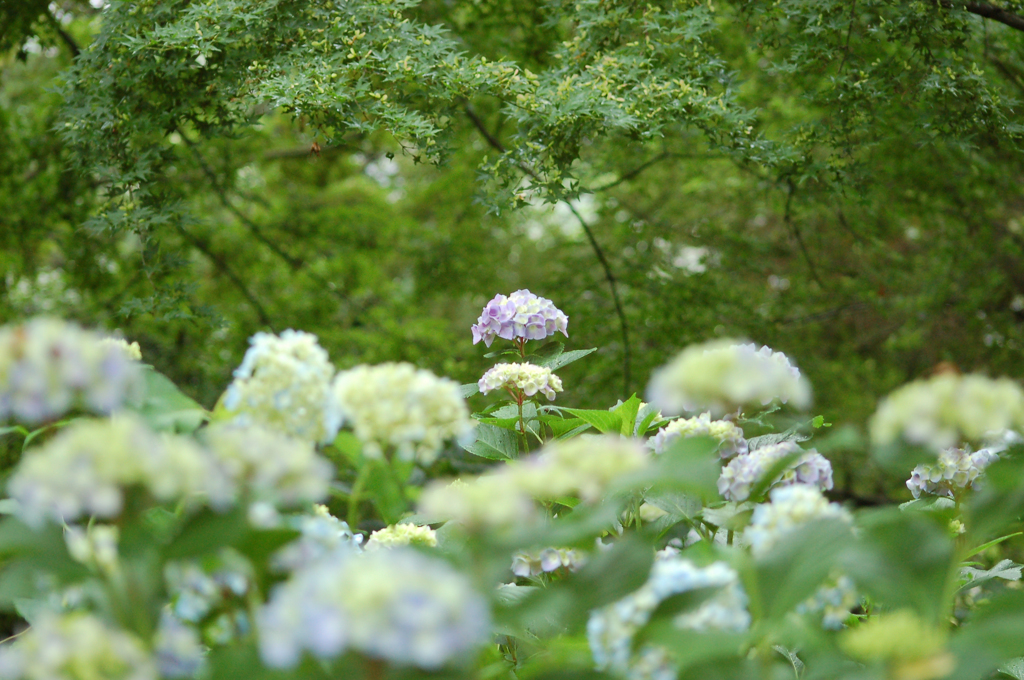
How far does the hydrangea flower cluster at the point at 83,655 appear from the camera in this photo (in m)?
0.51

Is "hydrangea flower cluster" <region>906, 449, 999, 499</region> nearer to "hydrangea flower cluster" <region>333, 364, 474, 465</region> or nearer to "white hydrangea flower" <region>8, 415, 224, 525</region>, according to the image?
"hydrangea flower cluster" <region>333, 364, 474, 465</region>

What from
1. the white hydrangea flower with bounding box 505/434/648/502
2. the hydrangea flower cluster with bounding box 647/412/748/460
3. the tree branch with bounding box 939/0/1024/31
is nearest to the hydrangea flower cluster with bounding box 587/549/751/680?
the white hydrangea flower with bounding box 505/434/648/502

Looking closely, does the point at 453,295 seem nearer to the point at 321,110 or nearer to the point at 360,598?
the point at 321,110

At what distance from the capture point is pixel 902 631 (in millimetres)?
587

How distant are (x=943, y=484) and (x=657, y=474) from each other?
84 cm

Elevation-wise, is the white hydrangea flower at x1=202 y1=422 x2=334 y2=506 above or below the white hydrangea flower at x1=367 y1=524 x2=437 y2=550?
above

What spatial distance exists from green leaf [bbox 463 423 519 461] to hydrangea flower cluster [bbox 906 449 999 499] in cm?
65

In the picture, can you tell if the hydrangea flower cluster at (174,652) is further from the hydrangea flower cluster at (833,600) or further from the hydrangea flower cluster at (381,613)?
the hydrangea flower cluster at (833,600)

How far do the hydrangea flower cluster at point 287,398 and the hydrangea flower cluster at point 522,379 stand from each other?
566 millimetres

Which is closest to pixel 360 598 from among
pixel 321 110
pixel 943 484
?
pixel 943 484

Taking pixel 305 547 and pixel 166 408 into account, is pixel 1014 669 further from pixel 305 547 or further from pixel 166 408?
pixel 166 408

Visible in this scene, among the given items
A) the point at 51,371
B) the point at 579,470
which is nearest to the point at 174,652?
the point at 51,371

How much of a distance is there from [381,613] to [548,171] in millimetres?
2110

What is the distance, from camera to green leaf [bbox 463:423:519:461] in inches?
Answer: 54.3
